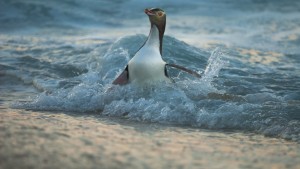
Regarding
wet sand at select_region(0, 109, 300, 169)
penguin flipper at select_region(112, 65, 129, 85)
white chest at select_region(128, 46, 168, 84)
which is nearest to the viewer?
wet sand at select_region(0, 109, 300, 169)

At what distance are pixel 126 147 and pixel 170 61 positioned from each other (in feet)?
16.4

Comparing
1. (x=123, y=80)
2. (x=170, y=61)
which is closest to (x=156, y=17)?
(x=123, y=80)

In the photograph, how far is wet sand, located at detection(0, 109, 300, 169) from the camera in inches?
117

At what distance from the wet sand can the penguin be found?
3.33 ft

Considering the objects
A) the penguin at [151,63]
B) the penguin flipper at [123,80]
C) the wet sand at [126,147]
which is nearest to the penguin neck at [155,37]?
the penguin at [151,63]

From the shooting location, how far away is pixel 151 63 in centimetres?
521

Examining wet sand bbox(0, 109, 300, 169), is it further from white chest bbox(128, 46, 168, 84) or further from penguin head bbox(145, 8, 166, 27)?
penguin head bbox(145, 8, 166, 27)

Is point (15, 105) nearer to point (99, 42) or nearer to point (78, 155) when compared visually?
point (78, 155)

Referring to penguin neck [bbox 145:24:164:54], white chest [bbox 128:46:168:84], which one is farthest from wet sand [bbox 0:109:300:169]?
penguin neck [bbox 145:24:164:54]

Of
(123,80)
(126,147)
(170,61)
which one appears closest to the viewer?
(126,147)

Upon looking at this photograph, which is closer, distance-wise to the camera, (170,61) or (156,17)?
(156,17)

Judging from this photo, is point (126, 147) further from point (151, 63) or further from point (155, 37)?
point (155, 37)

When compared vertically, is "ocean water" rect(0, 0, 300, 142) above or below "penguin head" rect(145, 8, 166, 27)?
below

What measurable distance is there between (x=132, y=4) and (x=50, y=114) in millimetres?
13168
